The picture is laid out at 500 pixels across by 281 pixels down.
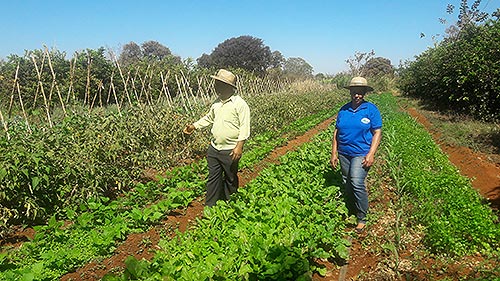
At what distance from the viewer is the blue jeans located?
457 centimetres

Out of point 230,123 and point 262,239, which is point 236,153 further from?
point 262,239

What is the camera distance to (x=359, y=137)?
4578 millimetres

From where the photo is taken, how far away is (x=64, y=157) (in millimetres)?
5387

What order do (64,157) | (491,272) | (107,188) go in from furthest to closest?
(107,188)
(64,157)
(491,272)

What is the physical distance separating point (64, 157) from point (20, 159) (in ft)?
2.10

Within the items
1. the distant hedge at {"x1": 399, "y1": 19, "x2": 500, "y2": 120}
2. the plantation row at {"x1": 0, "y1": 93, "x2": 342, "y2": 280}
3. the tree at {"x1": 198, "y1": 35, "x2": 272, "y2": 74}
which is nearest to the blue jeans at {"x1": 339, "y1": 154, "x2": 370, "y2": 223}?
the plantation row at {"x1": 0, "y1": 93, "x2": 342, "y2": 280}

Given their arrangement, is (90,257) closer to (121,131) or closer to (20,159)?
(20,159)

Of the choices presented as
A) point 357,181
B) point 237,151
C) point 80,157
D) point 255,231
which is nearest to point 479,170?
point 357,181

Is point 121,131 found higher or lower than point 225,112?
lower

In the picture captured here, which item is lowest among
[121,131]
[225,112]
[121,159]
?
[121,159]

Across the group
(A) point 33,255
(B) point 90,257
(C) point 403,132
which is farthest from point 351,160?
(C) point 403,132

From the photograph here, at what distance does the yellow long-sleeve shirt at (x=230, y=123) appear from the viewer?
457 cm

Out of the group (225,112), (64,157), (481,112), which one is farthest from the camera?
(481,112)

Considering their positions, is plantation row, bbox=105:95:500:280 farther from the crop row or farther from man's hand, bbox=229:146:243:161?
A: man's hand, bbox=229:146:243:161
